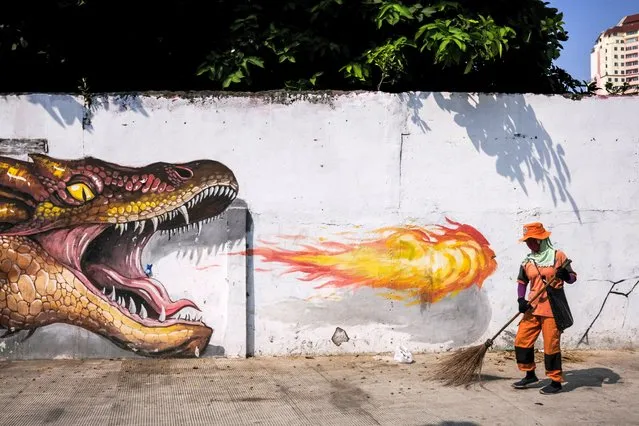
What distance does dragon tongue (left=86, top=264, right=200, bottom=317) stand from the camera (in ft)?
25.0

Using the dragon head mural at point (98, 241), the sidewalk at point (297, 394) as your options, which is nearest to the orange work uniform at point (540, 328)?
the sidewalk at point (297, 394)

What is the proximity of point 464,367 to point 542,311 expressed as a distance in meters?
0.91

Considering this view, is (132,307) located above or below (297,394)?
above

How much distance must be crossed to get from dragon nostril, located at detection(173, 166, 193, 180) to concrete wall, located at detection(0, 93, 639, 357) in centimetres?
12

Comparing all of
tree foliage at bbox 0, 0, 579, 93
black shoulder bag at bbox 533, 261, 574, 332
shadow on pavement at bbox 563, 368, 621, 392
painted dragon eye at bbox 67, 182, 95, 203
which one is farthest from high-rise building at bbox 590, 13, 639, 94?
painted dragon eye at bbox 67, 182, 95, 203

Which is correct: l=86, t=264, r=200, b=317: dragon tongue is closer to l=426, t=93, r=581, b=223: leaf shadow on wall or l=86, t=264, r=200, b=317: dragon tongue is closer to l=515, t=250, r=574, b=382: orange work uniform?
l=515, t=250, r=574, b=382: orange work uniform

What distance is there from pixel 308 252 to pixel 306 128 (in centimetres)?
Result: 137

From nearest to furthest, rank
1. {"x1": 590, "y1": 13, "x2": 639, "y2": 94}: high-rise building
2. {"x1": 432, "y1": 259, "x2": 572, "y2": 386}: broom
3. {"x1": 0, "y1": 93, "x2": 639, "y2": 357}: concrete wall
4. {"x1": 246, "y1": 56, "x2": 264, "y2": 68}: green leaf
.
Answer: {"x1": 432, "y1": 259, "x2": 572, "y2": 386}: broom → {"x1": 0, "y1": 93, "x2": 639, "y2": 357}: concrete wall → {"x1": 246, "y1": 56, "x2": 264, "y2": 68}: green leaf → {"x1": 590, "y1": 13, "x2": 639, "y2": 94}: high-rise building

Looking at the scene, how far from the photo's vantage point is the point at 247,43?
9.45 meters

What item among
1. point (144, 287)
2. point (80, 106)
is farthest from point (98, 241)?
point (80, 106)

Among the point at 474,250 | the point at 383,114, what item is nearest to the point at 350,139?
the point at 383,114

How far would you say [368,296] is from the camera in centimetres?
804

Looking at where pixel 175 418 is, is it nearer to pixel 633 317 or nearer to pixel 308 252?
pixel 308 252

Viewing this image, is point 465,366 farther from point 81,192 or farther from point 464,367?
point 81,192
